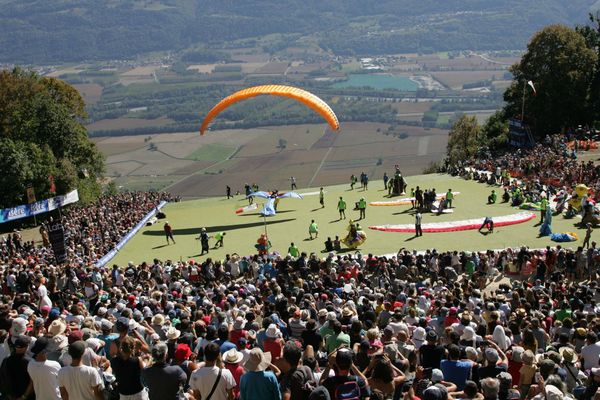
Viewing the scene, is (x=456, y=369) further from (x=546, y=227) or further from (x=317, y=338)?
(x=546, y=227)

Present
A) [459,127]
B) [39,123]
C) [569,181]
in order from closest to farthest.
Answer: [569,181], [39,123], [459,127]

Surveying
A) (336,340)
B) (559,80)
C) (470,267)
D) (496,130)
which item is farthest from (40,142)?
(336,340)

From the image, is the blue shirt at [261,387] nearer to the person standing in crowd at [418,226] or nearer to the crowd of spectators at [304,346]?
the crowd of spectators at [304,346]

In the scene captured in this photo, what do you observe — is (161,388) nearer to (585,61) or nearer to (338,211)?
(338,211)

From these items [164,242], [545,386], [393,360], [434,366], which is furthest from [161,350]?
[164,242]

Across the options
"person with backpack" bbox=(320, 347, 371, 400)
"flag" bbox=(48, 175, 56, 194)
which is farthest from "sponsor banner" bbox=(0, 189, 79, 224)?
"person with backpack" bbox=(320, 347, 371, 400)

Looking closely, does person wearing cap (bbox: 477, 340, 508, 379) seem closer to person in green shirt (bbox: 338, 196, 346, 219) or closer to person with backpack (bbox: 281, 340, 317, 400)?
person with backpack (bbox: 281, 340, 317, 400)
